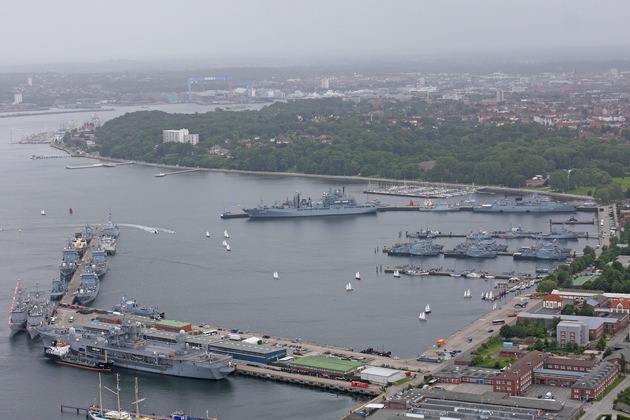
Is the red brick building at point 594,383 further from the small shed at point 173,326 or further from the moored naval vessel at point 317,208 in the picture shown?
the moored naval vessel at point 317,208

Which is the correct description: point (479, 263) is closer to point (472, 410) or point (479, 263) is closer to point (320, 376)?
point (320, 376)

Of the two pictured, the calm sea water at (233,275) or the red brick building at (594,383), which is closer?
the red brick building at (594,383)

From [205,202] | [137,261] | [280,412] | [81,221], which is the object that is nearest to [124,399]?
[280,412]

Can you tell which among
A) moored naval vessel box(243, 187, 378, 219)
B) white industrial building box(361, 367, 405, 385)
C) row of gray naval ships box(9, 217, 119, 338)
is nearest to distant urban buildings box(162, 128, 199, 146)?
moored naval vessel box(243, 187, 378, 219)

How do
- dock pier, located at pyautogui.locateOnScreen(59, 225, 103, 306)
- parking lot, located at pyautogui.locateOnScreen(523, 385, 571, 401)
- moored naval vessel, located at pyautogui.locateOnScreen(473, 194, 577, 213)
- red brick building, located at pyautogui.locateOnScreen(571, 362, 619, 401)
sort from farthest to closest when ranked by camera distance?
moored naval vessel, located at pyautogui.locateOnScreen(473, 194, 577, 213) → dock pier, located at pyautogui.locateOnScreen(59, 225, 103, 306) → parking lot, located at pyautogui.locateOnScreen(523, 385, 571, 401) → red brick building, located at pyautogui.locateOnScreen(571, 362, 619, 401)

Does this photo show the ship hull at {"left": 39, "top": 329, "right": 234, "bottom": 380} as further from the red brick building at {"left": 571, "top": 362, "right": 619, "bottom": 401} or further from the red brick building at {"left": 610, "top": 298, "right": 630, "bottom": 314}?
the red brick building at {"left": 610, "top": 298, "right": 630, "bottom": 314}

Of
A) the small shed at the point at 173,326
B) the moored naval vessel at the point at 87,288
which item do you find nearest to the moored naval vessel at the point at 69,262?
the moored naval vessel at the point at 87,288
